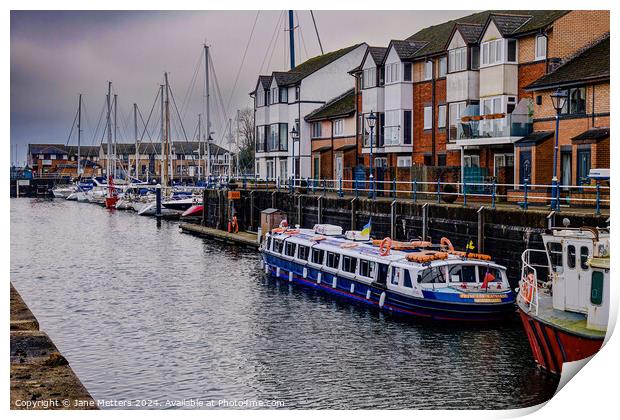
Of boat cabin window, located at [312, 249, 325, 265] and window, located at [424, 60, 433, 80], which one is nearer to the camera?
boat cabin window, located at [312, 249, 325, 265]

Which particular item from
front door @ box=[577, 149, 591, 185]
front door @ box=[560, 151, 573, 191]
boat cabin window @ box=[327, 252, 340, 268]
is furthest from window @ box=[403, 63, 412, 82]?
front door @ box=[577, 149, 591, 185]

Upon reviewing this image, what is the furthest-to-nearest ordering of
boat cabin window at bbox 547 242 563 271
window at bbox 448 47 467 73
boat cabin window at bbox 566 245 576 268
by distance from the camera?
1. window at bbox 448 47 467 73
2. boat cabin window at bbox 547 242 563 271
3. boat cabin window at bbox 566 245 576 268

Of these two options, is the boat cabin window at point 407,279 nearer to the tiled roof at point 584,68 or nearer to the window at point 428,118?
the tiled roof at point 584,68

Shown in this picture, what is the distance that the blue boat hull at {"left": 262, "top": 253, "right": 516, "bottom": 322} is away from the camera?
1111 inches

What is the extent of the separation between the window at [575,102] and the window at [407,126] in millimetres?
20150

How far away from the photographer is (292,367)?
2420 centimetres

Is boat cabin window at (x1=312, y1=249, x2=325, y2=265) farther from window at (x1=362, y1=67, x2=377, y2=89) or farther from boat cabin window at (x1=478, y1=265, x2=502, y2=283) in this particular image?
window at (x1=362, y1=67, x2=377, y2=89)

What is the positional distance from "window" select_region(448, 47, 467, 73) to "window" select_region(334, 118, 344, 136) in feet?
47.3

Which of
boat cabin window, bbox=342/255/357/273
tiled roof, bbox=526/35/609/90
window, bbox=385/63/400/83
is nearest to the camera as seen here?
tiled roof, bbox=526/35/609/90

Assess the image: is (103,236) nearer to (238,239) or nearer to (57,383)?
(238,239)

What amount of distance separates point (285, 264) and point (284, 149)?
2774 centimetres

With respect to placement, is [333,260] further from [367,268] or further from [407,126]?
[407,126]

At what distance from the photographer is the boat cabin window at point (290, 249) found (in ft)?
127
